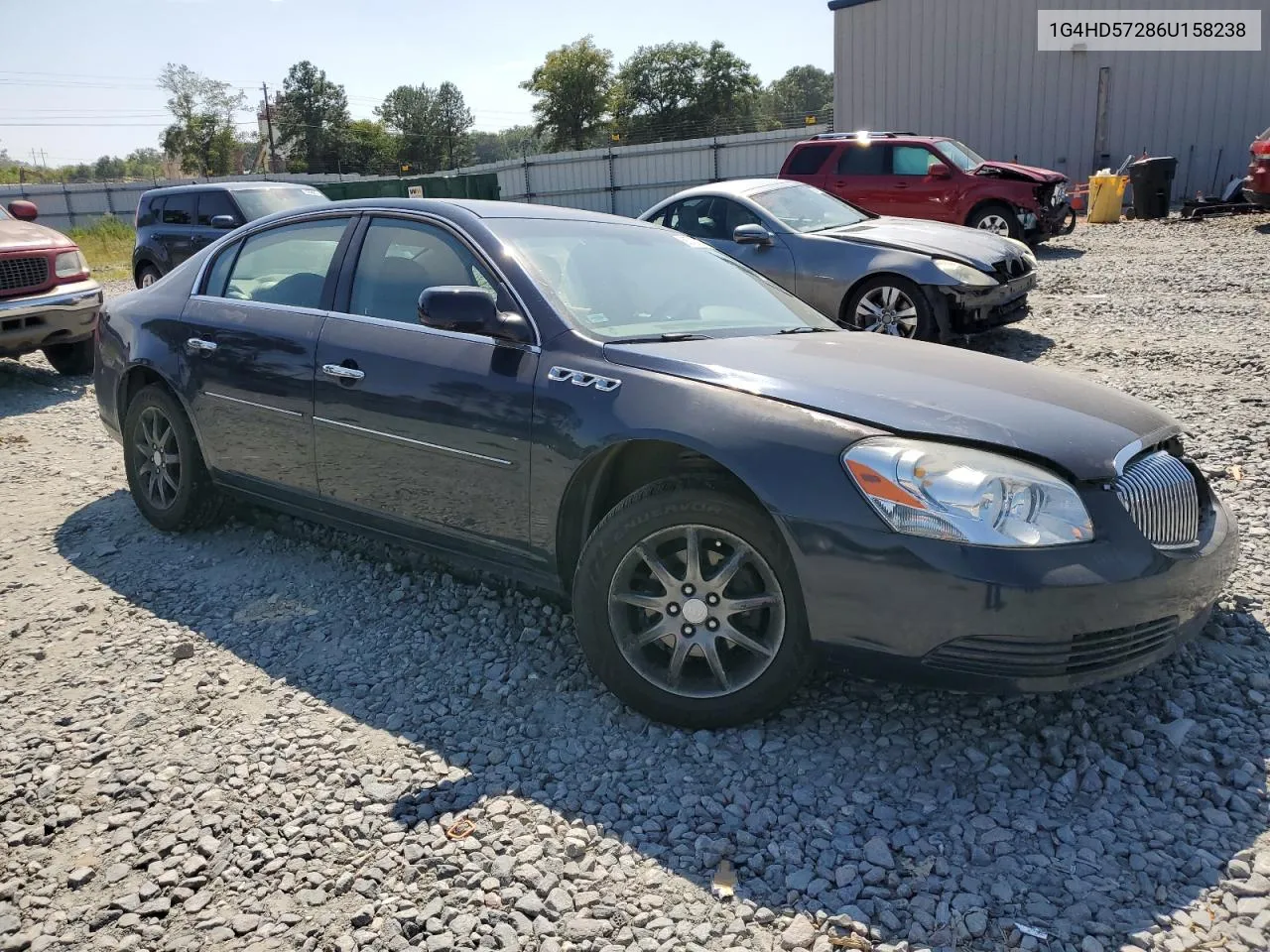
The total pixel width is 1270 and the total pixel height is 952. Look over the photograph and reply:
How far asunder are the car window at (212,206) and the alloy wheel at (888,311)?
8.16m

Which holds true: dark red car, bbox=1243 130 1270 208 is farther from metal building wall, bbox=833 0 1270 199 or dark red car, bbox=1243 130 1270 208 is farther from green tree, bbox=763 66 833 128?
green tree, bbox=763 66 833 128

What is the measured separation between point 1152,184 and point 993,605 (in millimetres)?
17793

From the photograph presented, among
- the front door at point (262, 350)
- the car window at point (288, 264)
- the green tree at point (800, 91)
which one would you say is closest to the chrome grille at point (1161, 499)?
the front door at point (262, 350)

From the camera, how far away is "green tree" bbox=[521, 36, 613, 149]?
83.1 metres

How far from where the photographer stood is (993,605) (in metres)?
2.47

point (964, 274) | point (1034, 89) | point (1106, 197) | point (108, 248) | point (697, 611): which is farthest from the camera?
point (108, 248)

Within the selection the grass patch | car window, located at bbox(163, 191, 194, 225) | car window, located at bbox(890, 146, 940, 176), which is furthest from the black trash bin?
the grass patch

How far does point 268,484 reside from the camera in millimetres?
4211

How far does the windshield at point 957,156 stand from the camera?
1362cm

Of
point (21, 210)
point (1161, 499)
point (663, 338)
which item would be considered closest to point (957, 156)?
point (21, 210)

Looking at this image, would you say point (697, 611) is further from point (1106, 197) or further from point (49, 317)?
point (1106, 197)

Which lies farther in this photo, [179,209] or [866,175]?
[866,175]

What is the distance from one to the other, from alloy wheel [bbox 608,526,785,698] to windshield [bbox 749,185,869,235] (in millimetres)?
6096

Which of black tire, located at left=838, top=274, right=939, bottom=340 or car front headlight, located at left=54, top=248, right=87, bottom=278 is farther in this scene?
car front headlight, located at left=54, top=248, right=87, bottom=278
